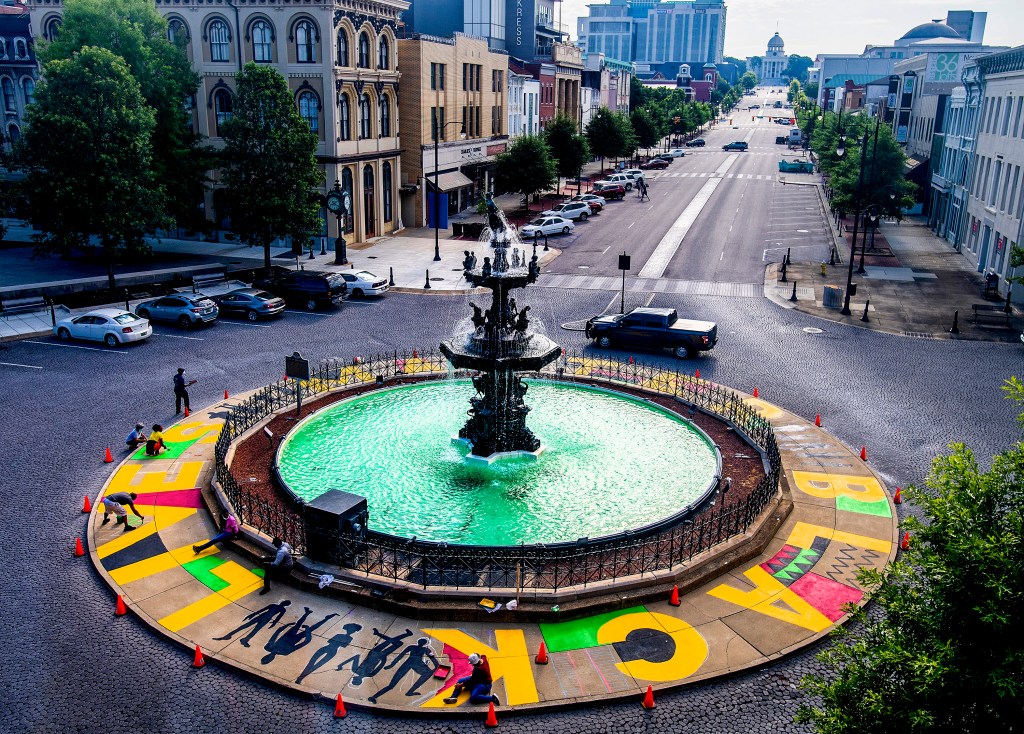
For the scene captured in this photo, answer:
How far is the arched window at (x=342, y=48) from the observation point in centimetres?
5400

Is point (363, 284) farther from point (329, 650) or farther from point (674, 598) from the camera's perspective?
point (674, 598)

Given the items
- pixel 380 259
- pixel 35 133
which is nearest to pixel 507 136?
pixel 380 259

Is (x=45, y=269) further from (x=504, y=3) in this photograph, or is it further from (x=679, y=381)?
(x=504, y=3)

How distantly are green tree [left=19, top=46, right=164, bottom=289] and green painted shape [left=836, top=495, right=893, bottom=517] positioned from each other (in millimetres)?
36155

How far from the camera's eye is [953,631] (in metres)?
9.41

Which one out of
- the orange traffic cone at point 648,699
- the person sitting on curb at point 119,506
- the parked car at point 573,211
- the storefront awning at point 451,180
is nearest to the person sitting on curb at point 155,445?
the person sitting on curb at point 119,506

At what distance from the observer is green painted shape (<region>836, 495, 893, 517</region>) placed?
70.8 ft

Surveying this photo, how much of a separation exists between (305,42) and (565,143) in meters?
35.5

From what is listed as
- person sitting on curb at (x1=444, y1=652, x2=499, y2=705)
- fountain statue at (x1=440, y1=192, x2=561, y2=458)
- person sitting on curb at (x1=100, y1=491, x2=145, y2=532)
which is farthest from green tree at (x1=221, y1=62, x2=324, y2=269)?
person sitting on curb at (x1=444, y1=652, x2=499, y2=705)

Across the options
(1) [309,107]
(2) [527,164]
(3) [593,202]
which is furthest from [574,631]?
(3) [593,202]

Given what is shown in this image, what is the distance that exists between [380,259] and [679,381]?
92.5 ft

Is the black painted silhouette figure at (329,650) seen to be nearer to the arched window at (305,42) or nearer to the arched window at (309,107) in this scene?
the arched window at (309,107)

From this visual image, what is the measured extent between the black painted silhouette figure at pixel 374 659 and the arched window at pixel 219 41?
49477mm

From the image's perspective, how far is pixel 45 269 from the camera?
50.8 meters
